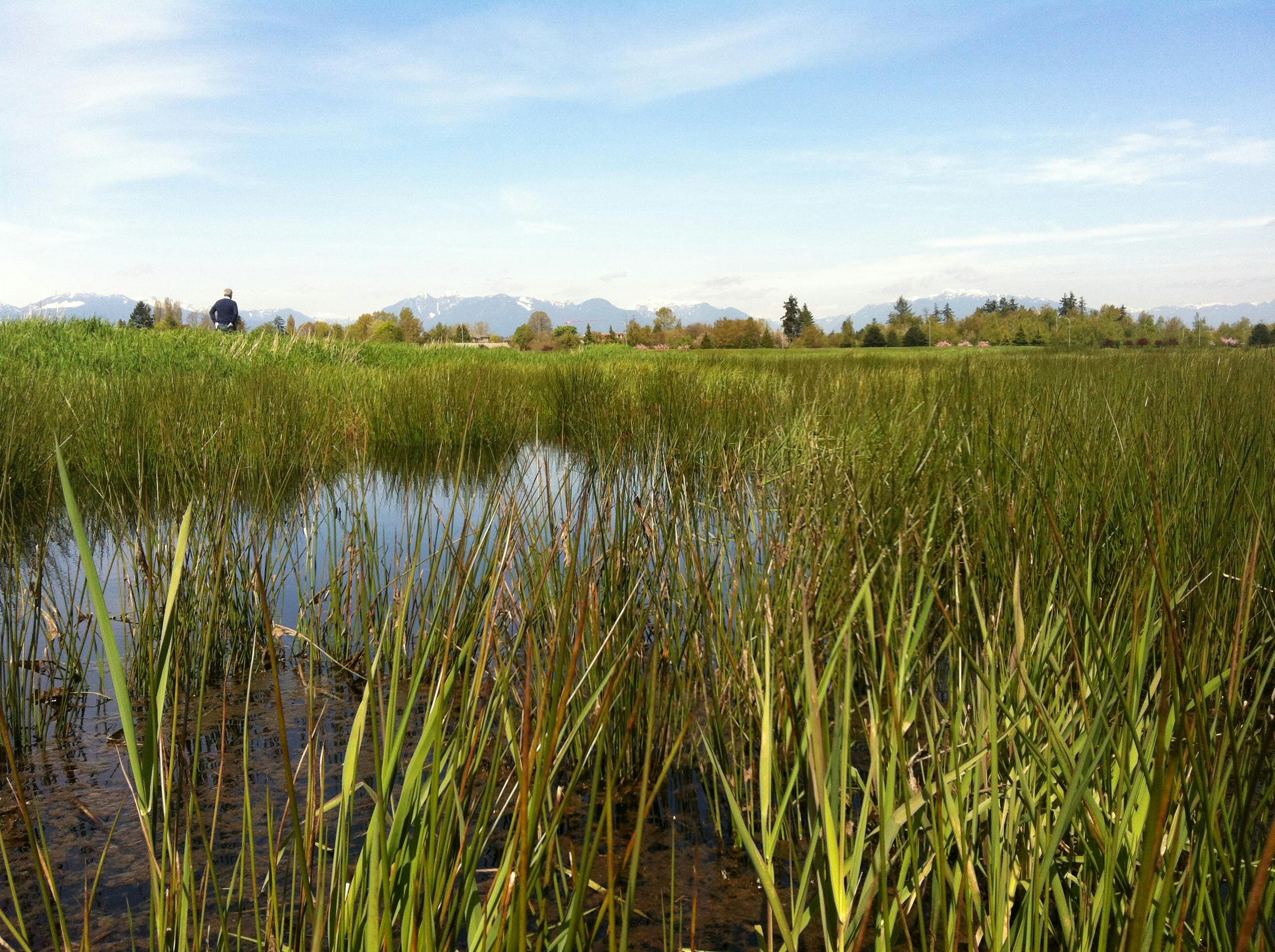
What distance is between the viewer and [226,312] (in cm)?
1559

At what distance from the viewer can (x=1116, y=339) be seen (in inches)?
1412

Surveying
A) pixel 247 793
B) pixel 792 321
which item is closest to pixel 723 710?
pixel 247 793

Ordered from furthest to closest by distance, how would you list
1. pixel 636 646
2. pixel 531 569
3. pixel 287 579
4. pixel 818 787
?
1. pixel 287 579
2. pixel 531 569
3. pixel 636 646
4. pixel 818 787

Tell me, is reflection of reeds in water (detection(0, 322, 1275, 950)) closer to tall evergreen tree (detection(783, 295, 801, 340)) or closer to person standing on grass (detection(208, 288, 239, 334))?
person standing on grass (detection(208, 288, 239, 334))

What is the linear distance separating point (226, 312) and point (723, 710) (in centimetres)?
1622

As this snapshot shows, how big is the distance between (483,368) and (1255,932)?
882 centimetres

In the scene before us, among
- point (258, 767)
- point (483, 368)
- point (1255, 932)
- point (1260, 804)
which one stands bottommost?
point (258, 767)

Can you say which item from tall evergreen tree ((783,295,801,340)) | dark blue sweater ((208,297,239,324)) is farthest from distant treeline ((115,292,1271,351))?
dark blue sweater ((208,297,239,324))

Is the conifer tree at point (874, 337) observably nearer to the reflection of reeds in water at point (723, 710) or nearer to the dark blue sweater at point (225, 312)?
the dark blue sweater at point (225, 312)

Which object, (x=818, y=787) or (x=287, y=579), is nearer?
(x=818, y=787)

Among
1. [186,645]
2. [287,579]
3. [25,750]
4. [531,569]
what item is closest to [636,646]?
[531,569]

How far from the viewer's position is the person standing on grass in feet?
49.9

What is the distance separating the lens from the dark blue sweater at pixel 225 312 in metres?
15.4

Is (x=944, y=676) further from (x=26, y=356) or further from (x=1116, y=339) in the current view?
(x=1116, y=339)
